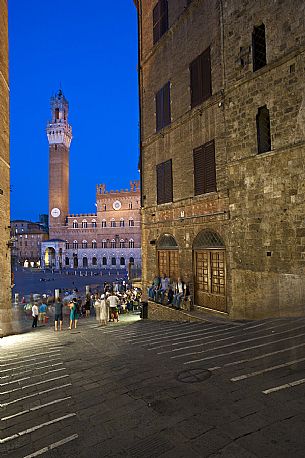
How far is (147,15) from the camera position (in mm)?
17516

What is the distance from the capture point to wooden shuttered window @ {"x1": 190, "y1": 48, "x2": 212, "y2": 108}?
42.9 feet

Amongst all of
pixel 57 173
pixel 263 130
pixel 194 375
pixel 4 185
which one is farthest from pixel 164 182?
pixel 57 173

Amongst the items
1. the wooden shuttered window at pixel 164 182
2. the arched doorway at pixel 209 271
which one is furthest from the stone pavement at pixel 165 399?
the wooden shuttered window at pixel 164 182

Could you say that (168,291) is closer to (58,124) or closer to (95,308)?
(95,308)

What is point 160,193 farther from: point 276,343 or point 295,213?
point 276,343

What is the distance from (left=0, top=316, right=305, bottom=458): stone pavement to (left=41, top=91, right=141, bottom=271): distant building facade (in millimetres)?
63276

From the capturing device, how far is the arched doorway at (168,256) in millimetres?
15208

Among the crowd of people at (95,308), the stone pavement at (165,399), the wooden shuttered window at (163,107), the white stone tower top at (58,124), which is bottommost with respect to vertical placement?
the crowd of people at (95,308)

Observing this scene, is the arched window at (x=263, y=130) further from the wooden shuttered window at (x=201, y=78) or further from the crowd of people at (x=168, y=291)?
the crowd of people at (x=168, y=291)

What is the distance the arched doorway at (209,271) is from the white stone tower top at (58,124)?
222 feet

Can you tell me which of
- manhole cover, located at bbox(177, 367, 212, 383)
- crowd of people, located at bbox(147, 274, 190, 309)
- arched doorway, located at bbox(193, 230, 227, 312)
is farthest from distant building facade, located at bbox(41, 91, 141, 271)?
manhole cover, located at bbox(177, 367, 212, 383)

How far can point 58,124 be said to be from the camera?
2943 inches

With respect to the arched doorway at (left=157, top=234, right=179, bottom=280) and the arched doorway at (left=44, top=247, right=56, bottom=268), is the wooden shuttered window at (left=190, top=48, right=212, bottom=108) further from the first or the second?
the arched doorway at (left=44, top=247, right=56, bottom=268)

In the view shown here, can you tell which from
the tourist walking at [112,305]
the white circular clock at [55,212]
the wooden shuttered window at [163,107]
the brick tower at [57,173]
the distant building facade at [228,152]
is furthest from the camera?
the white circular clock at [55,212]
